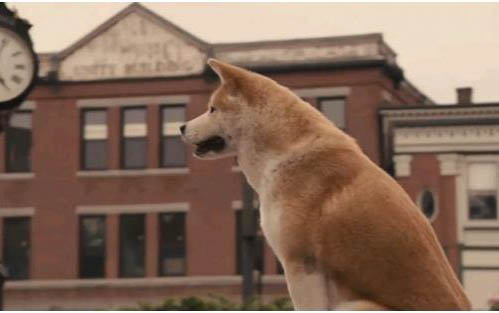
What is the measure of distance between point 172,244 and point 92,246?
199 cm

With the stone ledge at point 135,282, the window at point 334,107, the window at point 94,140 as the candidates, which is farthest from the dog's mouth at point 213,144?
the window at point 94,140

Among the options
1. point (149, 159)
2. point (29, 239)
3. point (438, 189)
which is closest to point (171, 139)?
point (149, 159)

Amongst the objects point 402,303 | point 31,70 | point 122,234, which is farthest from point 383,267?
point 122,234

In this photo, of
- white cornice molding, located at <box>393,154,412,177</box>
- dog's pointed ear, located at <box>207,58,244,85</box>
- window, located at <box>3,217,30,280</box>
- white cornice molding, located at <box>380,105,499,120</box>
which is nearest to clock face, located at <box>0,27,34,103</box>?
dog's pointed ear, located at <box>207,58,244,85</box>

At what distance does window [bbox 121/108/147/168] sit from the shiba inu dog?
810 inches

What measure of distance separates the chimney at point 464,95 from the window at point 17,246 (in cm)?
1064

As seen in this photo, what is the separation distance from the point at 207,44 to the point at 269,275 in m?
5.78

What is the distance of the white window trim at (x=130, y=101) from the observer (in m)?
22.3

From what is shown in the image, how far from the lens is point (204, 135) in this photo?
5.99 feet

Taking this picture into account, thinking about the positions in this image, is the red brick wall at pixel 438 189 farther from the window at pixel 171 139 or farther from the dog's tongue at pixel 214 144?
the dog's tongue at pixel 214 144

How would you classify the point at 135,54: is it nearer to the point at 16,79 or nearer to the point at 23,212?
the point at 23,212

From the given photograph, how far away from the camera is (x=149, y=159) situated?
872 inches

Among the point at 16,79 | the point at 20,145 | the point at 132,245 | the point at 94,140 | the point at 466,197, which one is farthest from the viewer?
the point at 20,145

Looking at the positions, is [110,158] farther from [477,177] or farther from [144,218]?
[477,177]
